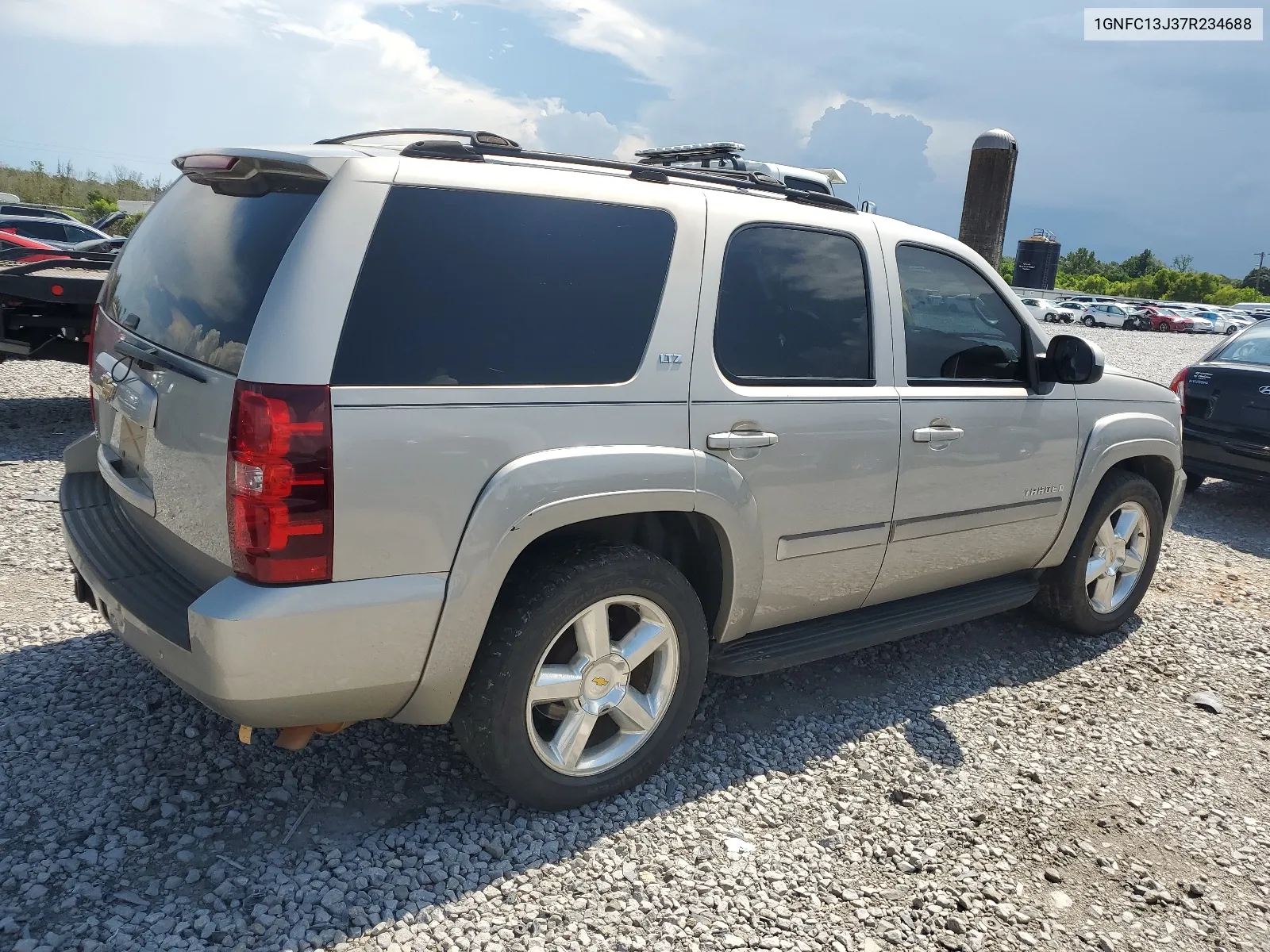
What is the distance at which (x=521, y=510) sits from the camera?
259 cm

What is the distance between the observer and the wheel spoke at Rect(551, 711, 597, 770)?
9.59 feet

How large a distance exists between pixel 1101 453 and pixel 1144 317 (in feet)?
151

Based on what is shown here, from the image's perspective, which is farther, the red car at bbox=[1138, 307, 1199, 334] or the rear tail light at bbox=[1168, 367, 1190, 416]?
the red car at bbox=[1138, 307, 1199, 334]

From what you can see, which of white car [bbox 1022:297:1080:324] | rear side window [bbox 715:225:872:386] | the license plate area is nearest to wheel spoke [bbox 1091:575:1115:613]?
rear side window [bbox 715:225:872:386]

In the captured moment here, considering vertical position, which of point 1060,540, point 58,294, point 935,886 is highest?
point 58,294

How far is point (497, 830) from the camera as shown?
2875 millimetres

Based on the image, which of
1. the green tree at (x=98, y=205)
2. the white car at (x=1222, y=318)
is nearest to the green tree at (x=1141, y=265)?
the white car at (x=1222, y=318)

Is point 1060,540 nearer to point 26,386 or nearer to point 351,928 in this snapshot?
point 351,928

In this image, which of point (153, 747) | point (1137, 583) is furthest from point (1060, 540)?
point (153, 747)

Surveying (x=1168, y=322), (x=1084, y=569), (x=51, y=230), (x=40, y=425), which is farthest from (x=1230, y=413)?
(x=1168, y=322)

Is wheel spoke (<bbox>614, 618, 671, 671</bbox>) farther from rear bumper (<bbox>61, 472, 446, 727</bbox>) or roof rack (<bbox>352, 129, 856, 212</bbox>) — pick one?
roof rack (<bbox>352, 129, 856, 212</bbox>)

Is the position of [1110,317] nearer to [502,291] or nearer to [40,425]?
[40,425]

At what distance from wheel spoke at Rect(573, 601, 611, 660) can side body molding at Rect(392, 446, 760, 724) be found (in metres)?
0.29

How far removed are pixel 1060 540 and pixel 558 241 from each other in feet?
9.53
